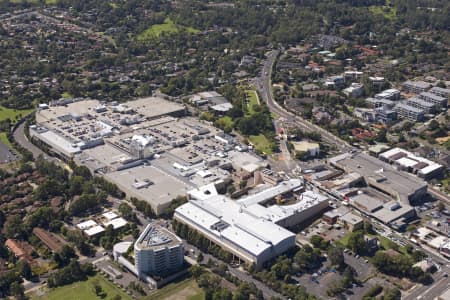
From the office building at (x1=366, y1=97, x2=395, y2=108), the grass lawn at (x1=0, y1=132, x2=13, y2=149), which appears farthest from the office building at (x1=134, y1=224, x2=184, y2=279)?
the office building at (x1=366, y1=97, x2=395, y2=108)

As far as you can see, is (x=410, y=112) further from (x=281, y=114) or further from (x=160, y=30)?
(x=160, y=30)


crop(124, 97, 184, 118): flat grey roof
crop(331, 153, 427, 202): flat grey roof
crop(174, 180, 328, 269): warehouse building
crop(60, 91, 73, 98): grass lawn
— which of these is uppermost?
crop(174, 180, 328, 269): warehouse building

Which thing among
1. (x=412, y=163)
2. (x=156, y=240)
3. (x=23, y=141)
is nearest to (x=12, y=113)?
(x=23, y=141)

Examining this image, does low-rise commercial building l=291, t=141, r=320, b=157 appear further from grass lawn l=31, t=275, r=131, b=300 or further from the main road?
grass lawn l=31, t=275, r=131, b=300

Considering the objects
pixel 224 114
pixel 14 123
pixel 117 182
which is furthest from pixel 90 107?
pixel 117 182

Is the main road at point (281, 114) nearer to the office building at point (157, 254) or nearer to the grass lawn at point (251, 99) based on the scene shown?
the grass lawn at point (251, 99)

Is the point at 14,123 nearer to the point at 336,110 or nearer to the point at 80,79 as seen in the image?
the point at 80,79

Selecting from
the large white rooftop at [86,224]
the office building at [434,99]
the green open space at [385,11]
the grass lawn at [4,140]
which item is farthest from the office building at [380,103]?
the green open space at [385,11]
